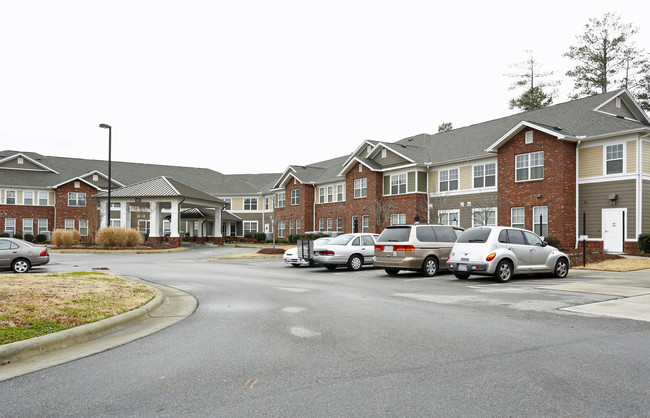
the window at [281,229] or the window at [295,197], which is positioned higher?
the window at [295,197]

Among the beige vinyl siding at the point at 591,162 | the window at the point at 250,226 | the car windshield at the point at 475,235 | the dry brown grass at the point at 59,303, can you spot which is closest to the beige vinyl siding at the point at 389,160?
the beige vinyl siding at the point at 591,162

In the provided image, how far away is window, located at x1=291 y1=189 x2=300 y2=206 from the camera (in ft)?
163

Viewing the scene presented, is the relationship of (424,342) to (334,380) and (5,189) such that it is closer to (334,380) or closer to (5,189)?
(334,380)

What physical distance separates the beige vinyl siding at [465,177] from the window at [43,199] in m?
43.6

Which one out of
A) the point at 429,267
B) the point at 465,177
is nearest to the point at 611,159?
the point at 465,177

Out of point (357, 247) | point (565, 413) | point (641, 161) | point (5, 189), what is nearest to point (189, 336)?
point (565, 413)

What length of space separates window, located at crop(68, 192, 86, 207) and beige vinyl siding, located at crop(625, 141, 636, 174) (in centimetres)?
5102

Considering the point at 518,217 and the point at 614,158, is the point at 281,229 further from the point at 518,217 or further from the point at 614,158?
the point at 614,158

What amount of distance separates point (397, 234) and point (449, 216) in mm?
18817

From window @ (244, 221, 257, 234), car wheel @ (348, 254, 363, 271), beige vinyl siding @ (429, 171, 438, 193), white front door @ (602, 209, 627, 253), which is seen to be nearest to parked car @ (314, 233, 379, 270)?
car wheel @ (348, 254, 363, 271)

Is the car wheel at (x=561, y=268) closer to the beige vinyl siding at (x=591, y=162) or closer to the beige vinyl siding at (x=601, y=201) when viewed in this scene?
the beige vinyl siding at (x=601, y=201)

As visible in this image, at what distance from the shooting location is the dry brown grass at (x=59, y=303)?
720cm

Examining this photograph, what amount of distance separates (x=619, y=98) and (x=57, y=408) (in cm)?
3294

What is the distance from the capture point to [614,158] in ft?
84.1
